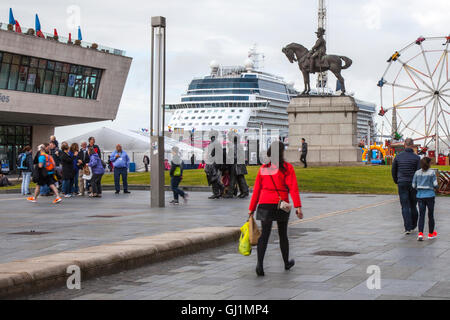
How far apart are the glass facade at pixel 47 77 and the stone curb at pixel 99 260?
38.9 metres

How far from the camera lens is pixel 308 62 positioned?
37031 millimetres

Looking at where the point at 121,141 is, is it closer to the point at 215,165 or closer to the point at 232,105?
the point at 215,165

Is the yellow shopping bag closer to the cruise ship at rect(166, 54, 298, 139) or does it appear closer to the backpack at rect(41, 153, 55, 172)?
the backpack at rect(41, 153, 55, 172)

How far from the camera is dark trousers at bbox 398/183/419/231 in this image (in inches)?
444

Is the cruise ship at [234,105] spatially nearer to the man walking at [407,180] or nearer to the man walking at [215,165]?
the man walking at [215,165]

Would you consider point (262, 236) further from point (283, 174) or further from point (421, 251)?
point (421, 251)

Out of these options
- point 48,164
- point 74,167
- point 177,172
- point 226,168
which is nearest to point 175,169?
point 177,172

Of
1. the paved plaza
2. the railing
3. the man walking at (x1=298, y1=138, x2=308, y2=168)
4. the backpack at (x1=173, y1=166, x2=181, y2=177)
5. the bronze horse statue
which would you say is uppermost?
the railing

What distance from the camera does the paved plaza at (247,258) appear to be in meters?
6.51

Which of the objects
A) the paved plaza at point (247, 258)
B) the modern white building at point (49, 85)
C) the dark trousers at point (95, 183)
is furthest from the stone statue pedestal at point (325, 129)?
the paved plaza at point (247, 258)

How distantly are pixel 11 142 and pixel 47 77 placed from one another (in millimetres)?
7327

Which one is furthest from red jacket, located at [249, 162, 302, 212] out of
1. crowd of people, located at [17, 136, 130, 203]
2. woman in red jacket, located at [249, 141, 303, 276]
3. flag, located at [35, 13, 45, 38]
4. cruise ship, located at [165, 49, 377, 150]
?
cruise ship, located at [165, 49, 377, 150]

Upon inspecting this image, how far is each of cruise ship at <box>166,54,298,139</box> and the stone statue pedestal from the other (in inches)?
2073
